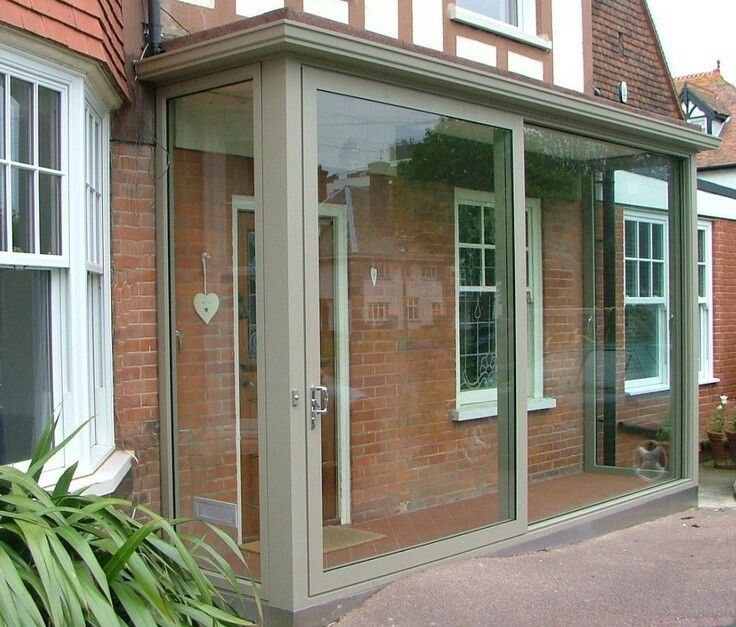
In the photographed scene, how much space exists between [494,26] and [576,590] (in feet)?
14.9

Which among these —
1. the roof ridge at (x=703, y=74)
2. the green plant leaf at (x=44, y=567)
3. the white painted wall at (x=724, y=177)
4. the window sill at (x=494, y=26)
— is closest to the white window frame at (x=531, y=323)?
the window sill at (x=494, y=26)

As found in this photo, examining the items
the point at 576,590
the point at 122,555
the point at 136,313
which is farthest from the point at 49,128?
the point at 576,590

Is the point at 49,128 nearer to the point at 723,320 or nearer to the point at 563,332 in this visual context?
the point at 563,332

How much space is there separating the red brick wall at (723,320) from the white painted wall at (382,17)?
20.7ft

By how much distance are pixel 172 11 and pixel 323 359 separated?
227 cm

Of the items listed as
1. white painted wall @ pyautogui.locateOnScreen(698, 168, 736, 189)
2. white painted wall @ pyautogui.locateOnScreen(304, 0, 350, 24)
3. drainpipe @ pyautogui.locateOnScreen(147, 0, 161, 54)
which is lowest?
drainpipe @ pyautogui.locateOnScreen(147, 0, 161, 54)

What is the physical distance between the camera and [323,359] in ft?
16.8

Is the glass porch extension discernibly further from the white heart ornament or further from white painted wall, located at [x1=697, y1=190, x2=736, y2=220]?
white painted wall, located at [x1=697, y1=190, x2=736, y2=220]

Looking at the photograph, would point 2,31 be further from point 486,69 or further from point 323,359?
point 486,69

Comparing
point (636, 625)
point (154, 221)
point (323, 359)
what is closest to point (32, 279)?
point (154, 221)

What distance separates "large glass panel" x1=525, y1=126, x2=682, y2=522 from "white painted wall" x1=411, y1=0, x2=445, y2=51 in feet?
4.79

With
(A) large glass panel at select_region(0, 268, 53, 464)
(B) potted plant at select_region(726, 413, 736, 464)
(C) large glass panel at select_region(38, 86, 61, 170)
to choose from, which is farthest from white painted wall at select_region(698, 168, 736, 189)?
(A) large glass panel at select_region(0, 268, 53, 464)

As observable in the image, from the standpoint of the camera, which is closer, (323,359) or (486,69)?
(323,359)

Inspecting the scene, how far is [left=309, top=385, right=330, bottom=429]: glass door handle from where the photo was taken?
4871 mm
